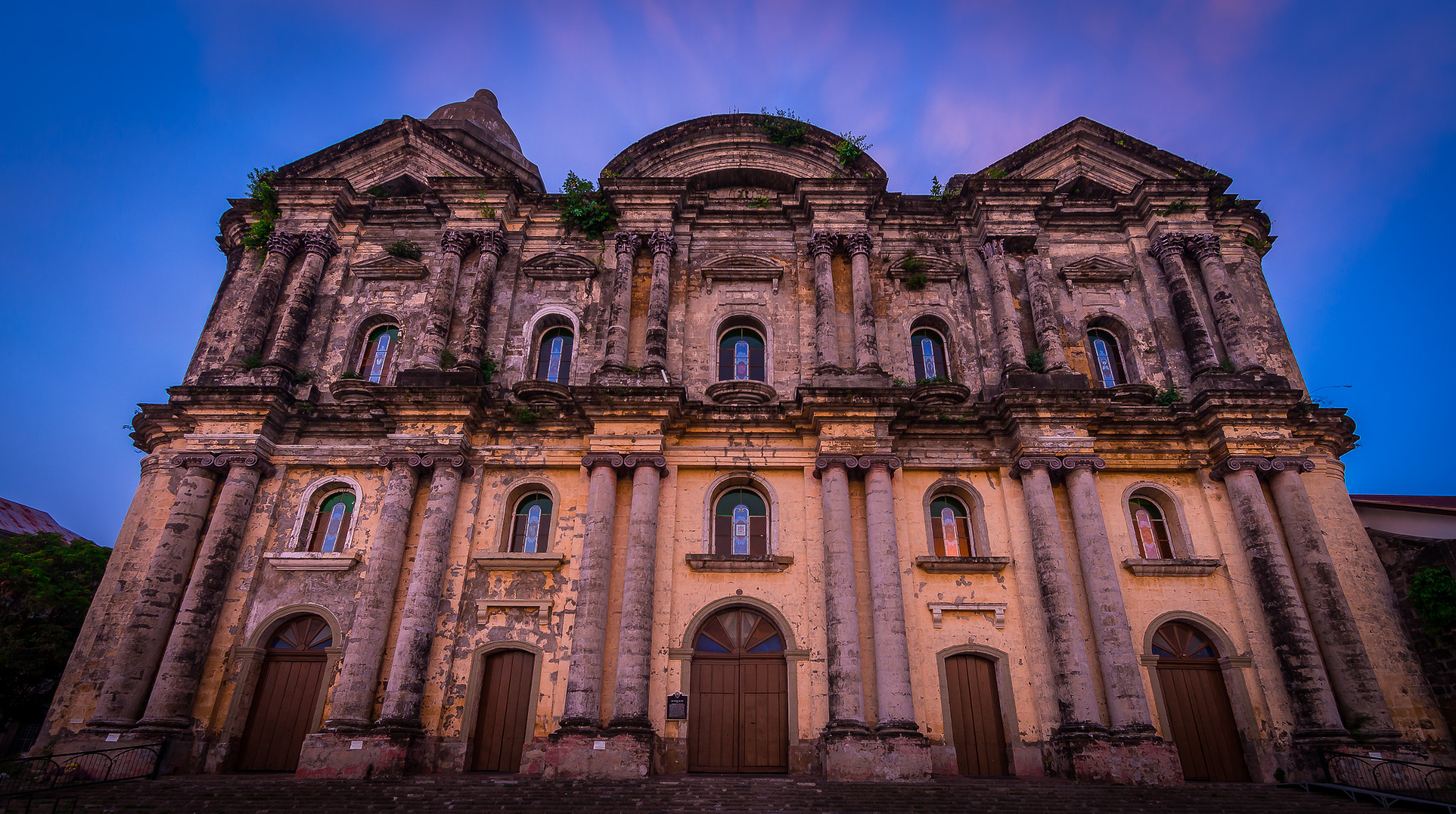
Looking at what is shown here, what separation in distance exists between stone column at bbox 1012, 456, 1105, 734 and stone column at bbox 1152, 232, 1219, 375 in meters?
4.67

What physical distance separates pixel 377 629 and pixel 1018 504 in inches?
483

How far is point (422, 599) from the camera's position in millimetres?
13344

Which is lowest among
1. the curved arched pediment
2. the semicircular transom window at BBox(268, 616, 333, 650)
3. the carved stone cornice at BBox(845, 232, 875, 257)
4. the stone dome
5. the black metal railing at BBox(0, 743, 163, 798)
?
the black metal railing at BBox(0, 743, 163, 798)

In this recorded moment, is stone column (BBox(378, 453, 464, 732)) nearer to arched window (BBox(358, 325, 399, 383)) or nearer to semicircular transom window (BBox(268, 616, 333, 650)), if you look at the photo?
semicircular transom window (BBox(268, 616, 333, 650))

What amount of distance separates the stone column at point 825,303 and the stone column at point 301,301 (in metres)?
11.4

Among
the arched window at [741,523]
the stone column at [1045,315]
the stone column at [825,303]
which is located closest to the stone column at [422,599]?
the arched window at [741,523]

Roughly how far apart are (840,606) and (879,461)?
2.90 m

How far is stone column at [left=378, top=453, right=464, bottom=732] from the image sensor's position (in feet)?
41.1

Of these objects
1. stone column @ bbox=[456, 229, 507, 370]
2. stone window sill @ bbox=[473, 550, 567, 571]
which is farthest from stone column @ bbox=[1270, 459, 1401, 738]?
stone column @ bbox=[456, 229, 507, 370]

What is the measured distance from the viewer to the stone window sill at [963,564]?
14.0 metres

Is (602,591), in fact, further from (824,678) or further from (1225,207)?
(1225,207)

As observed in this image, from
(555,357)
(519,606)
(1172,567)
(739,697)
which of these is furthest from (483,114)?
(1172,567)

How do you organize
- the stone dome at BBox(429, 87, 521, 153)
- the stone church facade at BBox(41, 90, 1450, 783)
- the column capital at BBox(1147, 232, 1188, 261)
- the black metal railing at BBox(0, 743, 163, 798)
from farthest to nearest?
the stone dome at BBox(429, 87, 521, 153)
the column capital at BBox(1147, 232, 1188, 261)
the stone church facade at BBox(41, 90, 1450, 783)
the black metal railing at BBox(0, 743, 163, 798)

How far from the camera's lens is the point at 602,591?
43.7 ft
